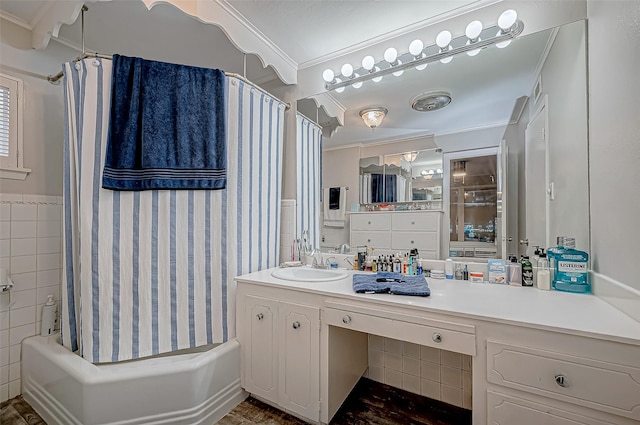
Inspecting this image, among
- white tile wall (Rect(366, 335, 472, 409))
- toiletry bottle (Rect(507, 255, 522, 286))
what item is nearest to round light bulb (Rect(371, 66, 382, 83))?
toiletry bottle (Rect(507, 255, 522, 286))

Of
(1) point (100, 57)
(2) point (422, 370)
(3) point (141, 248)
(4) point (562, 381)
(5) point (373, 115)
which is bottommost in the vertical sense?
(2) point (422, 370)

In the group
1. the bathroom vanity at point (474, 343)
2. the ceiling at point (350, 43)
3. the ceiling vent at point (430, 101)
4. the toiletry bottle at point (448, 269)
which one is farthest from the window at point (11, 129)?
the toiletry bottle at point (448, 269)

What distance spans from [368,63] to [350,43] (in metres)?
0.22

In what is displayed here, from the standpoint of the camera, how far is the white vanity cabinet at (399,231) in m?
1.70

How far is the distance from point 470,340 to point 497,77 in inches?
57.3

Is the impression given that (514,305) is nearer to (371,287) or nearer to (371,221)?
(371,287)

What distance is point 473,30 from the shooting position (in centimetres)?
152

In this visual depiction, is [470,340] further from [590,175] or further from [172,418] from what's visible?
[172,418]

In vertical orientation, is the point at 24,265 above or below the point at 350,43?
below

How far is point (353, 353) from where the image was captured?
1.65 m

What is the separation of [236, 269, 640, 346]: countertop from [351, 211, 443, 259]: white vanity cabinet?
0.25 metres

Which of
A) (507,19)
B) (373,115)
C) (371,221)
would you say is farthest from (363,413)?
Result: (507,19)

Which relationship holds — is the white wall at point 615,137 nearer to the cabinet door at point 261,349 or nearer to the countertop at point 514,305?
the countertop at point 514,305

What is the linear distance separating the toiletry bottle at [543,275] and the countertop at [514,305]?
40 mm
